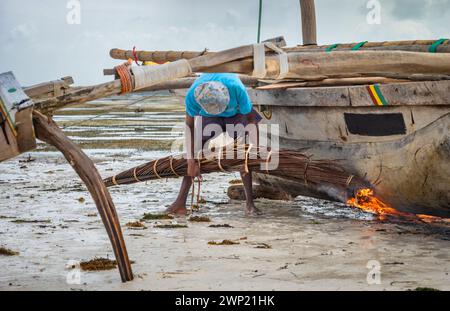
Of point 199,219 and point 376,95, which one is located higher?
point 376,95

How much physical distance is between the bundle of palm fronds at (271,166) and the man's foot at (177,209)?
0.99 ft

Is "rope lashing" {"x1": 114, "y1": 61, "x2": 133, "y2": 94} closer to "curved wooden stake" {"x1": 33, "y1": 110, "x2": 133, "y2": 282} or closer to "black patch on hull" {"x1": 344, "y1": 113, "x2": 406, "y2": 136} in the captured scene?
"curved wooden stake" {"x1": 33, "y1": 110, "x2": 133, "y2": 282}

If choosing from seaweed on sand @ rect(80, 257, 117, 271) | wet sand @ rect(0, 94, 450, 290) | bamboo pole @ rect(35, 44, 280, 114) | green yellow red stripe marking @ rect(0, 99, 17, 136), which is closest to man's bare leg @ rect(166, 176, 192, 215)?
wet sand @ rect(0, 94, 450, 290)

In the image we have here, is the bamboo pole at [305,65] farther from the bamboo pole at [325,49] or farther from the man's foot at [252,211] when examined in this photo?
the man's foot at [252,211]

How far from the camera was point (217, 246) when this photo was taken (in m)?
5.71

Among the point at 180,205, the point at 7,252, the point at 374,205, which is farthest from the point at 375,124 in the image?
the point at 7,252

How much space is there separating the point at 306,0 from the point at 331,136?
4.11 m

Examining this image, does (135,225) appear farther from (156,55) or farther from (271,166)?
(156,55)

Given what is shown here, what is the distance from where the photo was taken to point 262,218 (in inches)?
280

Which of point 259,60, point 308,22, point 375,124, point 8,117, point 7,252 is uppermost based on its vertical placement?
point 308,22

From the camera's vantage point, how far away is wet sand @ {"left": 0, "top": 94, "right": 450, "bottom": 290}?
455 cm

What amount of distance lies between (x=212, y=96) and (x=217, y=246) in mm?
1751

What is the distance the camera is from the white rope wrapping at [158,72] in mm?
4629

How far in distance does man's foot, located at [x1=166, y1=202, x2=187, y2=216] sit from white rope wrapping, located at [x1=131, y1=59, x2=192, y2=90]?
8.91ft
